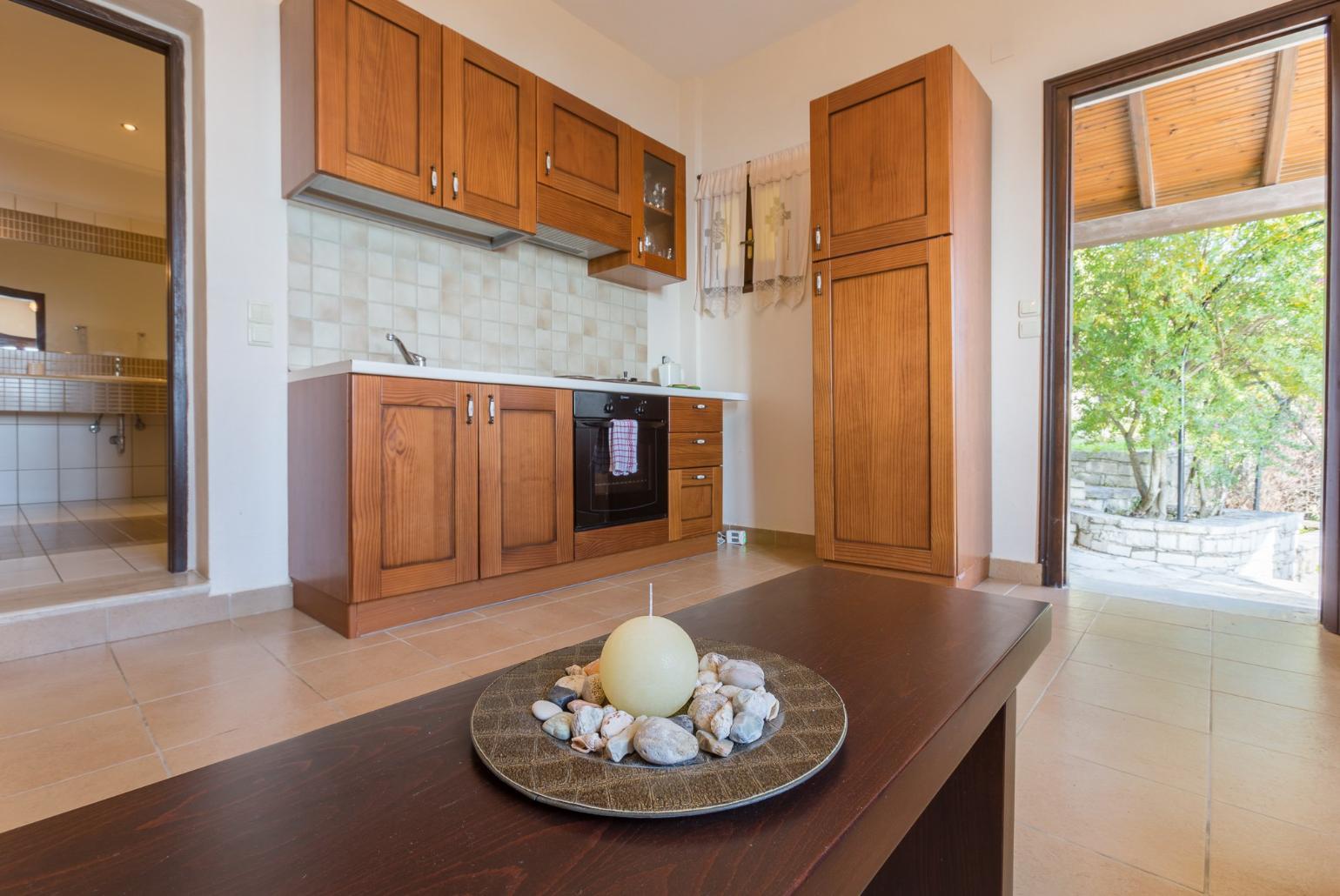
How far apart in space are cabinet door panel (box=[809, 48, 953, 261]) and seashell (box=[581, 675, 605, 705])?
8.13 ft

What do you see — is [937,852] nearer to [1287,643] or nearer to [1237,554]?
[1287,643]

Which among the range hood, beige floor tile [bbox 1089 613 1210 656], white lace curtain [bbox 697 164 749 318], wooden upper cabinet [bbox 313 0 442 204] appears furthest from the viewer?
white lace curtain [bbox 697 164 749 318]

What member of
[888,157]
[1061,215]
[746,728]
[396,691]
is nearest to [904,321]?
[888,157]

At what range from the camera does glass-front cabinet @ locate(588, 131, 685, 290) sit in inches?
132

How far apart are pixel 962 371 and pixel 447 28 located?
2.52 m

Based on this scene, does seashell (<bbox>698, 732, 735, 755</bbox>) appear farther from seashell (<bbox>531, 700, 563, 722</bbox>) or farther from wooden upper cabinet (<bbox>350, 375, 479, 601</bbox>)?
wooden upper cabinet (<bbox>350, 375, 479, 601</bbox>)

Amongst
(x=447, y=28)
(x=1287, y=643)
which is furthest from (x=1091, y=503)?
(x=447, y=28)

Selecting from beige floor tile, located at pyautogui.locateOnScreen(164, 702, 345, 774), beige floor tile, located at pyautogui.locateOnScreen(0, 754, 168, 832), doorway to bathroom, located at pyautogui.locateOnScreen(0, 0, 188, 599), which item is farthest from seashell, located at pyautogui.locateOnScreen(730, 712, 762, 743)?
doorway to bathroom, located at pyautogui.locateOnScreen(0, 0, 188, 599)

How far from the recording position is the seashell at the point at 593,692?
1.88ft

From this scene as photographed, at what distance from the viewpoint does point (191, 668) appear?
1.72 meters

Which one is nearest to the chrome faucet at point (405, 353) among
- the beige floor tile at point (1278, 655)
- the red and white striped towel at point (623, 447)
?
the red and white striped towel at point (623, 447)

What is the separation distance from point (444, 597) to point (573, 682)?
1.83 metres

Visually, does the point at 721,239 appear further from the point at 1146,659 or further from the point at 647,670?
the point at 647,670

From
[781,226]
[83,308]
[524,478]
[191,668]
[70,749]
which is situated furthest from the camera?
[83,308]
